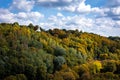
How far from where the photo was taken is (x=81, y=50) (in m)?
168

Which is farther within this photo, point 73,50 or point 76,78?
point 73,50

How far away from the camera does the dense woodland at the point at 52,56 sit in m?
121

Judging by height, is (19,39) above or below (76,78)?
above

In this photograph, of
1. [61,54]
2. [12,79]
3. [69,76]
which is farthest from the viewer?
[61,54]

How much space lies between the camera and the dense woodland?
12094 centimetres

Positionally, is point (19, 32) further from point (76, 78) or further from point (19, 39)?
point (76, 78)

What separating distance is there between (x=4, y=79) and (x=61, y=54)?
145 feet

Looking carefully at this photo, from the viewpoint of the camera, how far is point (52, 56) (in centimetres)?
14562

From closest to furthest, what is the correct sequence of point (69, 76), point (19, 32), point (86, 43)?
point (69, 76)
point (19, 32)
point (86, 43)

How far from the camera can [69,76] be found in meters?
115

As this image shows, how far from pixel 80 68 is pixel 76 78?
39.3 ft

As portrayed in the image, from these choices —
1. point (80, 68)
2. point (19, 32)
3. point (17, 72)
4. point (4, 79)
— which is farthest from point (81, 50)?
point (4, 79)

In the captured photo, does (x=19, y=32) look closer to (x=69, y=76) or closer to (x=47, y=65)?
(x=47, y=65)

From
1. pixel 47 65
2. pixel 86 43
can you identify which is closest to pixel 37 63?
pixel 47 65
